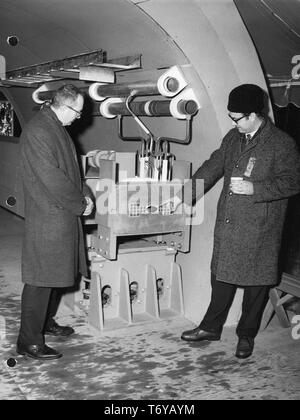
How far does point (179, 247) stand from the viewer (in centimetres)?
426

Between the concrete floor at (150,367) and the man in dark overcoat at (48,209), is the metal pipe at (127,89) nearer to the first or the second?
the man in dark overcoat at (48,209)

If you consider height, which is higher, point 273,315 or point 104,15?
point 104,15

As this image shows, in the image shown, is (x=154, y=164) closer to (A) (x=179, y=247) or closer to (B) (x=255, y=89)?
(A) (x=179, y=247)

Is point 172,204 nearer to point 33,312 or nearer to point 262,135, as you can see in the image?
point 262,135

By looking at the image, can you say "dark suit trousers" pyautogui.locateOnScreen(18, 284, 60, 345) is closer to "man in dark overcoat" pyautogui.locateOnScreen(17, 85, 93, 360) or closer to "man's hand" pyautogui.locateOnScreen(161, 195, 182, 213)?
"man in dark overcoat" pyautogui.locateOnScreen(17, 85, 93, 360)

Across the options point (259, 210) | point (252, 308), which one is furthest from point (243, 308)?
point (259, 210)

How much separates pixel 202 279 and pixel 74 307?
45.0 inches

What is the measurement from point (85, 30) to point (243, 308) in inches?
115

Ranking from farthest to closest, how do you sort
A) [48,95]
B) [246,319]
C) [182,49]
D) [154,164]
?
[48,95], [154,164], [182,49], [246,319]

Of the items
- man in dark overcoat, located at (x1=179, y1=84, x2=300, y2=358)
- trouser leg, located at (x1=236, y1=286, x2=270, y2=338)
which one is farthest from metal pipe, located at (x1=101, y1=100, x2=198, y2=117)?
trouser leg, located at (x1=236, y1=286, x2=270, y2=338)

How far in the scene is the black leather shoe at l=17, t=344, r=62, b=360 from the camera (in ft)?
11.0

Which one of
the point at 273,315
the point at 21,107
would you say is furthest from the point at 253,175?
Answer: the point at 21,107

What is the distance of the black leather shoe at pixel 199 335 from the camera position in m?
3.75

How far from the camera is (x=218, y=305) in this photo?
143 inches
